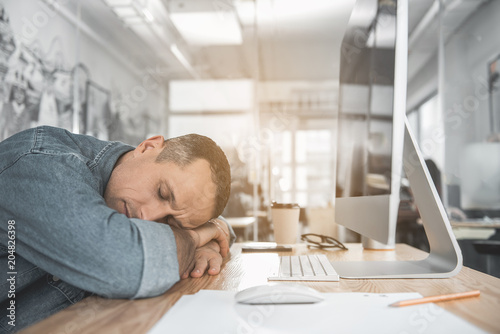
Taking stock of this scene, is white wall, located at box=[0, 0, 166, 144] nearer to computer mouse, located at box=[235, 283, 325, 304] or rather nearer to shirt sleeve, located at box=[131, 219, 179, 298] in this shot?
shirt sleeve, located at box=[131, 219, 179, 298]

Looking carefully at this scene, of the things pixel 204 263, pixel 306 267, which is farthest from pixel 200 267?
pixel 306 267

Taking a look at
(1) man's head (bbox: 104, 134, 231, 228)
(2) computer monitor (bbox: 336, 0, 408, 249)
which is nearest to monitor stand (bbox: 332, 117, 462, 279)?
(2) computer monitor (bbox: 336, 0, 408, 249)

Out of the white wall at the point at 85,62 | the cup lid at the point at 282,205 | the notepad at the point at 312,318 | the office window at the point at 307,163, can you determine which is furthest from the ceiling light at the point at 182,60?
the office window at the point at 307,163

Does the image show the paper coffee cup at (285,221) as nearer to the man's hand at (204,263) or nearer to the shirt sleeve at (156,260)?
the man's hand at (204,263)

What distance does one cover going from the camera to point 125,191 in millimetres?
904

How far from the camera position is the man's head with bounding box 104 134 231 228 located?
87 cm

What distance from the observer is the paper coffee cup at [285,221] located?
1510mm

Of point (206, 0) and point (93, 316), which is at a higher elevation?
point (206, 0)

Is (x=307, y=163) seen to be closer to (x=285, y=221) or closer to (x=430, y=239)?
(x=285, y=221)

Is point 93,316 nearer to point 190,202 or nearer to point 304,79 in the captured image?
point 190,202

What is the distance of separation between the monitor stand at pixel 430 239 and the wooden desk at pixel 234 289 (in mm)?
32

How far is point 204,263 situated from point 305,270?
24cm

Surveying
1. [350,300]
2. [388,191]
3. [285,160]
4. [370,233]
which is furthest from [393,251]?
[285,160]

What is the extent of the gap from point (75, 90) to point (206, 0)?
160cm
